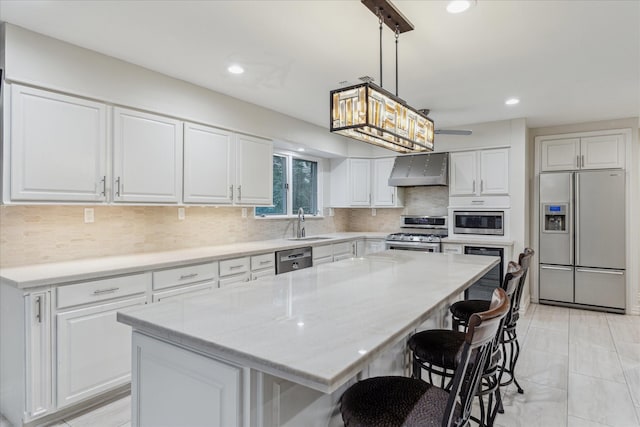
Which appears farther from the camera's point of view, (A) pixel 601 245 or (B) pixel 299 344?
(A) pixel 601 245

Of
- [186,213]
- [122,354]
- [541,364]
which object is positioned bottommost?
[541,364]

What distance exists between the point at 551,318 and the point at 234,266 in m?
3.79

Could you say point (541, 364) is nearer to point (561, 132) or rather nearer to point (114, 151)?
point (561, 132)

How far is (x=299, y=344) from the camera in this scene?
Answer: 113 centimetres

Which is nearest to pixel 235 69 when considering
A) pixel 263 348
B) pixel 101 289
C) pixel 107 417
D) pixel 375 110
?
pixel 375 110

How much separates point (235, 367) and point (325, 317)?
389 mm

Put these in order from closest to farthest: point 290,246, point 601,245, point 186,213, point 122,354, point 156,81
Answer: point 122,354 → point 156,81 → point 186,213 → point 290,246 → point 601,245

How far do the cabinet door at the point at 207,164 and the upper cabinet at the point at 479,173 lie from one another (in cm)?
301

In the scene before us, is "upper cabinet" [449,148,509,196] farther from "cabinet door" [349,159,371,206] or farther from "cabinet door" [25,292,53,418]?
"cabinet door" [25,292,53,418]

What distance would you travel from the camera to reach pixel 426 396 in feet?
4.51

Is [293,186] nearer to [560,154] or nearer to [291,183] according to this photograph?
[291,183]

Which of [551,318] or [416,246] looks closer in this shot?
[551,318]

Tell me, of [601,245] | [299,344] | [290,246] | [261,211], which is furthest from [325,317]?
[601,245]

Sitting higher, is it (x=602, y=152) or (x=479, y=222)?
(x=602, y=152)
